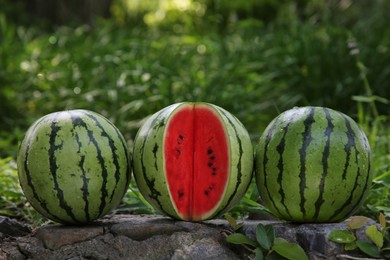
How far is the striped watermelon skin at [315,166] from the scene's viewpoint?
2416 mm

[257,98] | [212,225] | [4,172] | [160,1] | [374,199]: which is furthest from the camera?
[160,1]

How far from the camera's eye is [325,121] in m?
2.49

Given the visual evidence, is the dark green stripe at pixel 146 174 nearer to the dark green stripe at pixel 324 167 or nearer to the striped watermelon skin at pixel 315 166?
the striped watermelon skin at pixel 315 166

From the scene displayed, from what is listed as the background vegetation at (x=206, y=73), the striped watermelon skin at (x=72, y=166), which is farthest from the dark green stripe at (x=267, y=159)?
the background vegetation at (x=206, y=73)

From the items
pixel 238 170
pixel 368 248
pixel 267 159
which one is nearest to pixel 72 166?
pixel 238 170

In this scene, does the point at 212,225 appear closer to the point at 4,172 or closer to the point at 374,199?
the point at 374,199

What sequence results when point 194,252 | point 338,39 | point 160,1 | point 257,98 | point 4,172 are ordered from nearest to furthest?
point 194,252 → point 4,172 → point 257,98 → point 338,39 → point 160,1

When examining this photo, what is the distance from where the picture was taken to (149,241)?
2467mm

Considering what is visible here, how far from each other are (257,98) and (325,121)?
11.6ft

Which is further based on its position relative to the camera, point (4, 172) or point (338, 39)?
point (338, 39)

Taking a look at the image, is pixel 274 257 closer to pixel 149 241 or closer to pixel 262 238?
pixel 262 238

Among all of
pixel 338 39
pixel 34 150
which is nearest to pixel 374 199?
pixel 34 150

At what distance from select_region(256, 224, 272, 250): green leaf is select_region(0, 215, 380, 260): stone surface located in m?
0.09

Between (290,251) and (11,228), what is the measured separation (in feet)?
3.84
